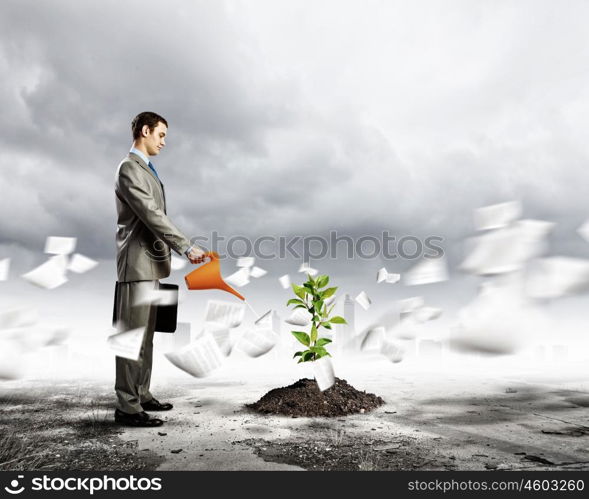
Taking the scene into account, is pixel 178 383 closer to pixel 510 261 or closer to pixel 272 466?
pixel 272 466

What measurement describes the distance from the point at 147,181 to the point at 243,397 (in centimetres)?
196

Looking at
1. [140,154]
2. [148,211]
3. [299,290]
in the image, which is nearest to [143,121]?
[140,154]

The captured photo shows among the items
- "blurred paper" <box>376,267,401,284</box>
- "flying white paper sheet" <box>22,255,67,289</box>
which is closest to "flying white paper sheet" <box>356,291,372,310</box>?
"blurred paper" <box>376,267,401,284</box>

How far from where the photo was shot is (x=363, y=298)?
3.97 metres

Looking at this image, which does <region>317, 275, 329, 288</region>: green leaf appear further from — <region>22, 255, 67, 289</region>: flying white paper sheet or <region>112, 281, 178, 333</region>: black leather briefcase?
<region>22, 255, 67, 289</region>: flying white paper sheet

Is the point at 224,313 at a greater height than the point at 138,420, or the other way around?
the point at 224,313

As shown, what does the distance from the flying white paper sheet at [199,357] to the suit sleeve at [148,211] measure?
0.61m

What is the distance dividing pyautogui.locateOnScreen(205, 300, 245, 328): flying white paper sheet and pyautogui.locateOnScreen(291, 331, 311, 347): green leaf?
0.42 metres

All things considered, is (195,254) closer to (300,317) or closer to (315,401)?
(300,317)

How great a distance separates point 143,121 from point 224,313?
4.72ft

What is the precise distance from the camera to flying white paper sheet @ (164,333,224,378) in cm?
309

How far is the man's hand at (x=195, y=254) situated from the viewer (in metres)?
3.05

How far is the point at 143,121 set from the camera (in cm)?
331

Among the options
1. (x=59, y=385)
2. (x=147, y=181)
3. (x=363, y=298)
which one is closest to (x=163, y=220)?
(x=147, y=181)
